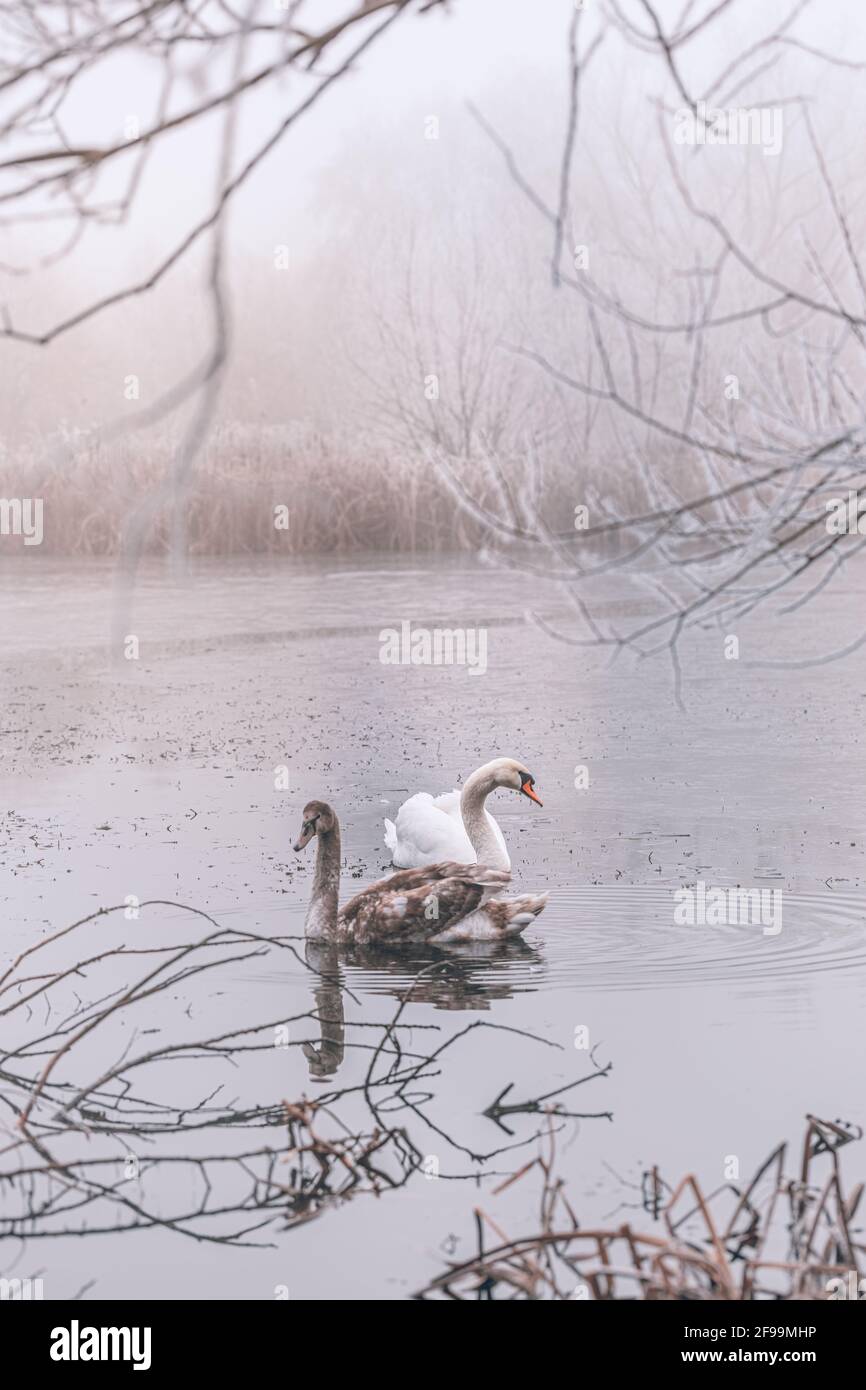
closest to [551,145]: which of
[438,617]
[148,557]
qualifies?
[148,557]

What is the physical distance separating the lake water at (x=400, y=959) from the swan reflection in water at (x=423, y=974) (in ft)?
0.07

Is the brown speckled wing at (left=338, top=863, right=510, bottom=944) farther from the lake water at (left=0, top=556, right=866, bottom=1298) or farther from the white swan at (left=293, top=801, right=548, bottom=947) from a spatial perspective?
the lake water at (left=0, top=556, right=866, bottom=1298)

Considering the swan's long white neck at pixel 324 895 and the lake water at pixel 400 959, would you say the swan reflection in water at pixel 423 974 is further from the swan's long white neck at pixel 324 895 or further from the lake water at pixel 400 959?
the swan's long white neck at pixel 324 895

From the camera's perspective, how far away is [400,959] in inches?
286

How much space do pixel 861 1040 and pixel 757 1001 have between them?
529mm

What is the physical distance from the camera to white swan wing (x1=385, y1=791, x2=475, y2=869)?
331 inches

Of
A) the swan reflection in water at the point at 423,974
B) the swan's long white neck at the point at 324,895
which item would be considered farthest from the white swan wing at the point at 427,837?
the swan reflection in water at the point at 423,974

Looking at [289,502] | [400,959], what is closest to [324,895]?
[400,959]

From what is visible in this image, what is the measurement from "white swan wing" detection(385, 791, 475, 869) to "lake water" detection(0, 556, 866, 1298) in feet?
0.89

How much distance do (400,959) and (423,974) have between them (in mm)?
660

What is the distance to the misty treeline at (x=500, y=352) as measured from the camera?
3.62 m

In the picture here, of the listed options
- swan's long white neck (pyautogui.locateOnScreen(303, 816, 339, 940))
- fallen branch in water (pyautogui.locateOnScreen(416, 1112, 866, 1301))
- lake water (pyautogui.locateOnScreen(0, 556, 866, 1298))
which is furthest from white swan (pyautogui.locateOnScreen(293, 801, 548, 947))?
fallen branch in water (pyautogui.locateOnScreen(416, 1112, 866, 1301))
